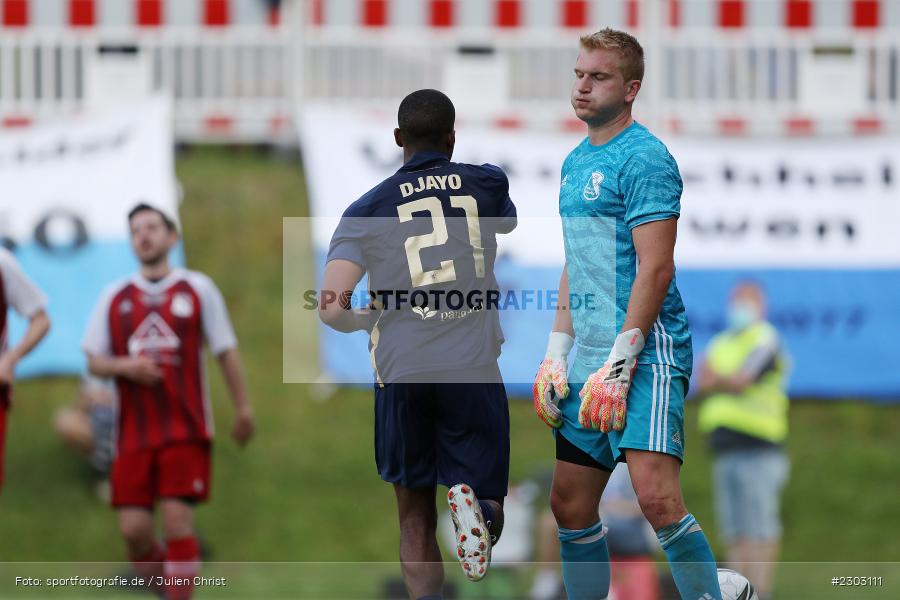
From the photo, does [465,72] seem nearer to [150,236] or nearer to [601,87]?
[150,236]

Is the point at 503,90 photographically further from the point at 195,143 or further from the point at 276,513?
the point at 276,513

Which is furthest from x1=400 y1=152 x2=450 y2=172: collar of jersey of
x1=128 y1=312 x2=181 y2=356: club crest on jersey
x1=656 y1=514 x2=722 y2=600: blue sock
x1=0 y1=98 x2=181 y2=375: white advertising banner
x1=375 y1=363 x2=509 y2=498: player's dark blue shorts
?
x1=0 y1=98 x2=181 y2=375: white advertising banner

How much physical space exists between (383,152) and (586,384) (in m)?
7.66

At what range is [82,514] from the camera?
1091 centimetres

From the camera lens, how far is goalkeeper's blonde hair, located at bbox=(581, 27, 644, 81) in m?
4.93

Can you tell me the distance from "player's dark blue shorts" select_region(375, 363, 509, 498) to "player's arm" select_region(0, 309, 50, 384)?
2598 mm

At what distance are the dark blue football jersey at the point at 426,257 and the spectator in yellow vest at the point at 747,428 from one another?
4767 millimetres

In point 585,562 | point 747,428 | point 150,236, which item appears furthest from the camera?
point 747,428

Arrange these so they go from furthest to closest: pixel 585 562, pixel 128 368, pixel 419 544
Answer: pixel 128 368 < pixel 419 544 < pixel 585 562

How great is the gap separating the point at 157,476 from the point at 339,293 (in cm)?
296

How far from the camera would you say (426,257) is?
5207 mm

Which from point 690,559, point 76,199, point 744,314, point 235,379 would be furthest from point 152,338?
point 76,199

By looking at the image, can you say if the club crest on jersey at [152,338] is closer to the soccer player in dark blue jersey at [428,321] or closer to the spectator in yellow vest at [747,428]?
the soccer player in dark blue jersey at [428,321]

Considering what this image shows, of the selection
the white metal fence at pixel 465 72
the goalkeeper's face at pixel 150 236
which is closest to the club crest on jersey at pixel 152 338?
the goalkeeper's face at pixel 150 236
